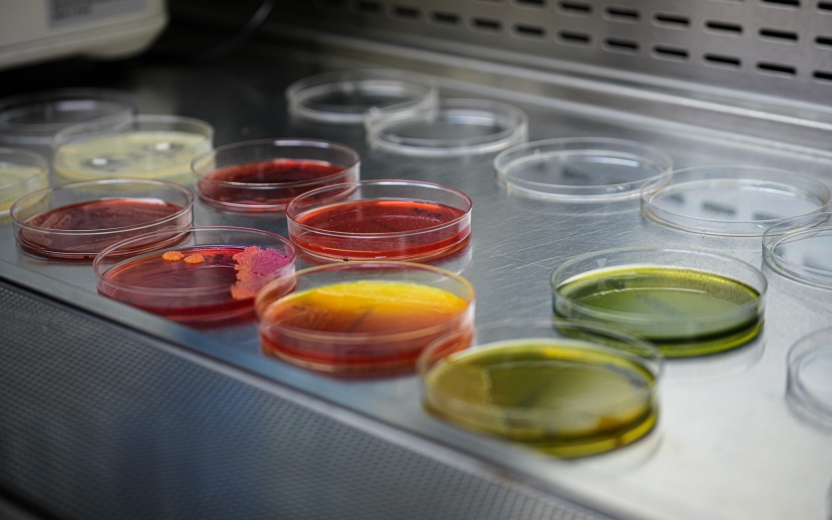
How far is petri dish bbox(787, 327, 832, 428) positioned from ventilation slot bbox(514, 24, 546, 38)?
3.56ft

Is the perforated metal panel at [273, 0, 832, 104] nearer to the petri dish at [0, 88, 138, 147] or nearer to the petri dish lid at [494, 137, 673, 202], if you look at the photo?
the petri dish lid at [494, 137, 673, 202]

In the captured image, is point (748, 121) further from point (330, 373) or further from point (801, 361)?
point (330, 373)

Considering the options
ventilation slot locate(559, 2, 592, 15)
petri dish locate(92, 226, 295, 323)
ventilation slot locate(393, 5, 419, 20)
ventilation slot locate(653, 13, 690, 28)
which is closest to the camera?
petri dish locate(92, 226, 295, 323)

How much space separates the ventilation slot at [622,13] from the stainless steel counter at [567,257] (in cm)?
13

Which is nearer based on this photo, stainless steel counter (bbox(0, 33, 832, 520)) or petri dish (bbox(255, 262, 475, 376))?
stainless steel counter (bbox(0, 33, 832, 520))

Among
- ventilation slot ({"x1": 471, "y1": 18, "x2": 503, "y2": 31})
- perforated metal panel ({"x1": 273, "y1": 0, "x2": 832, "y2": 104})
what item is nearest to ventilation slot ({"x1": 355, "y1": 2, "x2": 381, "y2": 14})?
perforated metal panel ({"x1": 273, "y1": 0, "x2": 832, "y2": 104})

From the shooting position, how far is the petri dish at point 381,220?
130 cm

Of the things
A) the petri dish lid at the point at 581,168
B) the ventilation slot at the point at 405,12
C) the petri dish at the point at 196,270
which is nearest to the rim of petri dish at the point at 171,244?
the petri dish at the point at 196,270

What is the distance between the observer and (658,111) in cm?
179

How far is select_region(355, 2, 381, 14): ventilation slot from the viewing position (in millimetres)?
2240

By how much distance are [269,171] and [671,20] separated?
2.51 feet

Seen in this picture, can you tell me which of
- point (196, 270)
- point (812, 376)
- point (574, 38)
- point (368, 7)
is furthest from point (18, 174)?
point (812, 376)

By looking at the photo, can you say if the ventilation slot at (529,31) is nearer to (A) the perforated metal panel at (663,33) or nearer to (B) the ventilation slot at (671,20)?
(A) the perforated metal panel at (663,33)

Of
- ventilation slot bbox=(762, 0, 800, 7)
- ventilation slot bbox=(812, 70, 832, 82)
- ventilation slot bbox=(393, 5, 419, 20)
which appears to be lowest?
→ ventilation slot bbox=(812, 70, 832, 82)
